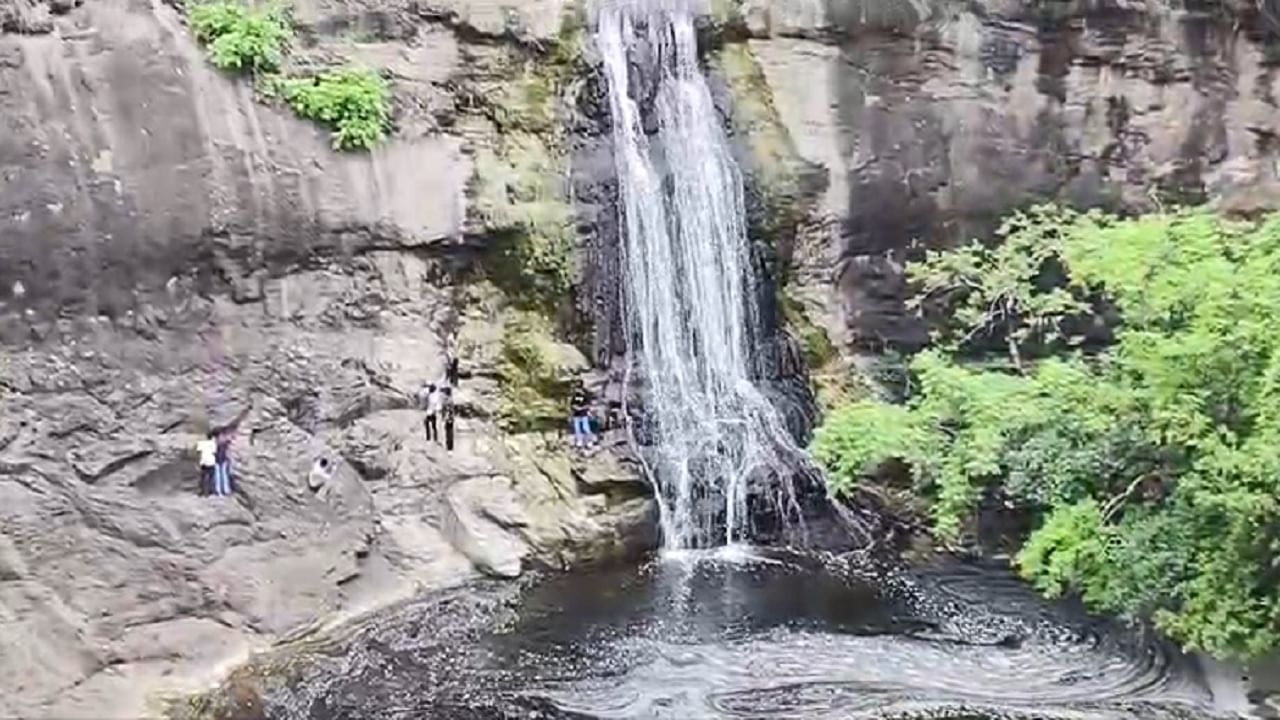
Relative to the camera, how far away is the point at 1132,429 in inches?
507

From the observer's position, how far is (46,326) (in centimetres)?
1450

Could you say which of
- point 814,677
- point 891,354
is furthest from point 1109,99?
point 814,677

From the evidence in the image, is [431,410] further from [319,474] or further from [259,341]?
[259,341]

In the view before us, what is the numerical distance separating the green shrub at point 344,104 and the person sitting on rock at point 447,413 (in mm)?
2911

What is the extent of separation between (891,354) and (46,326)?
9510mm

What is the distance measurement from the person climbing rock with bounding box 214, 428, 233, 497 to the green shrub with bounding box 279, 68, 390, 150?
3560 millimetres

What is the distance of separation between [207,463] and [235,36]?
15.6 ft

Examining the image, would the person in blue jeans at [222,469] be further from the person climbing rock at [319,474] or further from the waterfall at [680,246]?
the waterfall at [680,246]

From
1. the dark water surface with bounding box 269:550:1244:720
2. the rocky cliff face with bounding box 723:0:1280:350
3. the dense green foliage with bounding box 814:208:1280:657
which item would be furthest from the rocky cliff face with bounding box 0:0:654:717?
the dense green foliage with bounding box 814:208:1280:657

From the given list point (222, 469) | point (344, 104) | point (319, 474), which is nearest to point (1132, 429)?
point (319, 474)

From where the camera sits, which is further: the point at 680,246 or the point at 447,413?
the point at 680,246

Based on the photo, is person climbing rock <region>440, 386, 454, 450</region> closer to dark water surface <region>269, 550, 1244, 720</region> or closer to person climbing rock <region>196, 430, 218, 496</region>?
dark water surface <region>269, 550, 1244, 720</region>

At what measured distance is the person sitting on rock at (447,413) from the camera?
16.2 metres

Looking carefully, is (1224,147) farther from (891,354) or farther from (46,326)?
(46,326)
